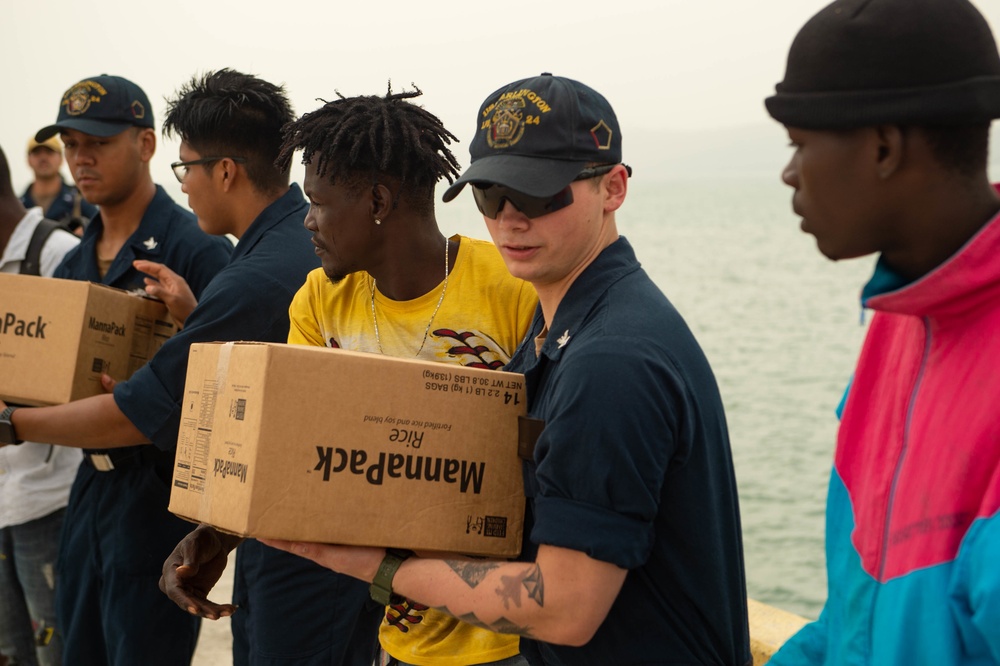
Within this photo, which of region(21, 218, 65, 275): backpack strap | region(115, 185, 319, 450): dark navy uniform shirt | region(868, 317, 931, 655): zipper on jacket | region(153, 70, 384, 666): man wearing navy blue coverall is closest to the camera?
region(868, 317, 931, 655): zipper on jacket

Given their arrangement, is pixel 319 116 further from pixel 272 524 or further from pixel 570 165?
pixel 272 524

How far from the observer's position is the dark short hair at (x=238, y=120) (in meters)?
3.47

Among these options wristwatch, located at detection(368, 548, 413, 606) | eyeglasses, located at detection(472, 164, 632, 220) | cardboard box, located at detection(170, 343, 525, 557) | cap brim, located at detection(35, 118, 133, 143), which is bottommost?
wristwatch, located at detection(368, 548, 413, 606)

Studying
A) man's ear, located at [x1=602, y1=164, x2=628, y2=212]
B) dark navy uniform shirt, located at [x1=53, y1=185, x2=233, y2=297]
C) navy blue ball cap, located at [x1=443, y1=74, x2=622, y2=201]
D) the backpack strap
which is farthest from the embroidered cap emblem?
the backpack strap

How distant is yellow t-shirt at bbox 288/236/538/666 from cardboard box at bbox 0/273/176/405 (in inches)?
33.3

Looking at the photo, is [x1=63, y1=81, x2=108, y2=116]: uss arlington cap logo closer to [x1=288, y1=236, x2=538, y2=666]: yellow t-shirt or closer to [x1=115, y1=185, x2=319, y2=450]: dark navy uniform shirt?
[x1=115, y1=185, x2=319, y2=450]: dark navy uniform shirt

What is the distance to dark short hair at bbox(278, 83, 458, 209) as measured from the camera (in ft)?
8.75

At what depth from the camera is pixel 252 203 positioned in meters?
3.46

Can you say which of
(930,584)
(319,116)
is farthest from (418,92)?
(930,584)

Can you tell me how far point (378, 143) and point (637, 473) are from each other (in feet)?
4.27

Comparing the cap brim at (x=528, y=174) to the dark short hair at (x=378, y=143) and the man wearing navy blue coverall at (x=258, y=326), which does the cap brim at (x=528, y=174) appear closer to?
the dark short hair at (x=378, y=143)

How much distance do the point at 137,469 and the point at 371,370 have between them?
1928mm

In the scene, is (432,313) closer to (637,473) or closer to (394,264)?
(394,264)

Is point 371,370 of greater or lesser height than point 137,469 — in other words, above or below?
above
